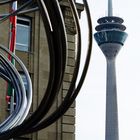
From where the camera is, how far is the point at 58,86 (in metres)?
8.69

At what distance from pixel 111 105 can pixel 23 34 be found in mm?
85123

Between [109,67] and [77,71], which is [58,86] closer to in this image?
[77,71]

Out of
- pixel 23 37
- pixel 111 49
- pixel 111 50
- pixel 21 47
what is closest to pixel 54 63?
pixel 21 47

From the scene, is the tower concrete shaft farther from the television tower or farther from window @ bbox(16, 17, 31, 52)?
window @ bbox(16, 17, 31, 52)

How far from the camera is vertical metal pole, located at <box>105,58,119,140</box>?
107 m

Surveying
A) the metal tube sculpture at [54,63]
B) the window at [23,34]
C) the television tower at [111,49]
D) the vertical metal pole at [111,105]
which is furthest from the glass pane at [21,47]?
the vertical metal pole at [111,105]

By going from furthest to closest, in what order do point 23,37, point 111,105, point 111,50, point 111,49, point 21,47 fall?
1. point 111,105
2. point 111,50
3. point 111,49
4. point 23,37
5. point 21,47

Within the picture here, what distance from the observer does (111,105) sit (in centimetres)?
10994

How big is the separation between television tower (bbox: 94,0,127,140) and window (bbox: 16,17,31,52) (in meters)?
71.5

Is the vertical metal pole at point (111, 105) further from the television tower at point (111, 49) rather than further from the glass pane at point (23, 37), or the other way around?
the glass pane at point (23, 37)

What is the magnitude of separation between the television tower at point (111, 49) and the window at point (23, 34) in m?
71.5

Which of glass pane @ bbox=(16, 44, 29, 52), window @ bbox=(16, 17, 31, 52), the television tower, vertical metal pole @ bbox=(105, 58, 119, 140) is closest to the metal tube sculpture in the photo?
glass pane @ bbox=(16, 44, 29, 52)

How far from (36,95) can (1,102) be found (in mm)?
1789

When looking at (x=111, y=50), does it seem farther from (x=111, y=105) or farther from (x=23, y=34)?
(x=23, y=34)
